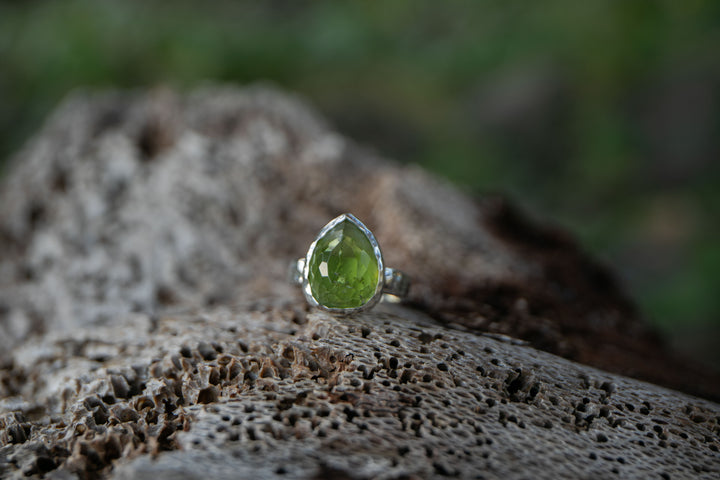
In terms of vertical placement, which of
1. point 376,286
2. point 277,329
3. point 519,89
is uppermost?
point 519,89

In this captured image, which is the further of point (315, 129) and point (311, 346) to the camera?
point (315, 129)

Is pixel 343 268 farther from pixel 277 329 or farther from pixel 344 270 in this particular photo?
pixel 277 329

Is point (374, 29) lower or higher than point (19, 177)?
higher

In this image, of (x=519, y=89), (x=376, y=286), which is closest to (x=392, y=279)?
(x=376, y=286)

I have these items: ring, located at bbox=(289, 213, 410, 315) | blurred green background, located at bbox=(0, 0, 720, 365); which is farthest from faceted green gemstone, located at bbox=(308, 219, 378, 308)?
blurred green background, located at bbox=(0, 0, 720, 365)

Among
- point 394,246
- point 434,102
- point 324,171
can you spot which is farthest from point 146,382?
point 434,102

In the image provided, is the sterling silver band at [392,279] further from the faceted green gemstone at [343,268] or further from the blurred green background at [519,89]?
the blurred green background at [519,89]

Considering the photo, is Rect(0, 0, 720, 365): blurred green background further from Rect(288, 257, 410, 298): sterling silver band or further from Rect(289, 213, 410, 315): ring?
Rect(289, 213, 410, 315): ring

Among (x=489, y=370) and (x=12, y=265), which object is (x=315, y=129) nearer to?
(x=12, y=265)
